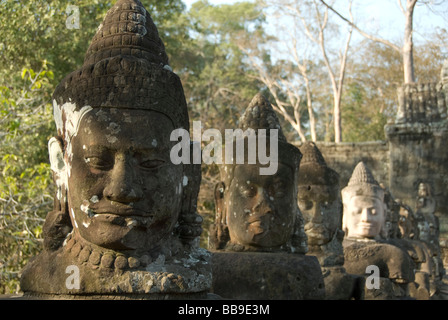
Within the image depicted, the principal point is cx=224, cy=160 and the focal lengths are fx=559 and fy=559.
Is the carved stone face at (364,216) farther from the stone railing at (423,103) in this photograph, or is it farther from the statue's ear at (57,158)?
the stone railing at (423,103)

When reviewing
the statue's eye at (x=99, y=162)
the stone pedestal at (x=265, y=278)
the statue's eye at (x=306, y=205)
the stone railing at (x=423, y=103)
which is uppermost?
the stone railing at (x=423, y=103)

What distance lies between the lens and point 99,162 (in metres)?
3.02

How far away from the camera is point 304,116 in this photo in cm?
2491

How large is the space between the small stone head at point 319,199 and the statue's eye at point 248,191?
4.79 feet

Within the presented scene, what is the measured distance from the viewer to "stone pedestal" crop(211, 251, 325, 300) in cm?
411

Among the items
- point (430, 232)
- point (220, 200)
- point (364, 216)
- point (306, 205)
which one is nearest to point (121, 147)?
point (220, 200)

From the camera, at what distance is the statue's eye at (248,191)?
443 cm

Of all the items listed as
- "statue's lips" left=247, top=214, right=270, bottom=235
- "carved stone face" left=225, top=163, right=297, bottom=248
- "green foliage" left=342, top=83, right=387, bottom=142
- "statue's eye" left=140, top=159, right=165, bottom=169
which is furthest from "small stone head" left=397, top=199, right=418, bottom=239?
"green foliage" left=342, top=83, right=387, bottom=142

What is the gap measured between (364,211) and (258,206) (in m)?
3.07

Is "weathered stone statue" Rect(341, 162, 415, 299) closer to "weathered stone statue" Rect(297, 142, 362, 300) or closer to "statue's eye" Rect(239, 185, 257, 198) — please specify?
"weathered stone statue" Rect(297, 142, 362, 300)

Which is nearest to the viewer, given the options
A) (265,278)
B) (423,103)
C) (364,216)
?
(265,278)

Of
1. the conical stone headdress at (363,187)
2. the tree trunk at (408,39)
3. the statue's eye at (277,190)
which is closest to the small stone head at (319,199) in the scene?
the conical stone headdress at (363,187)

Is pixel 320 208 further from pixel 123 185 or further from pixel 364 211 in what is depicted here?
pixel 123 185
